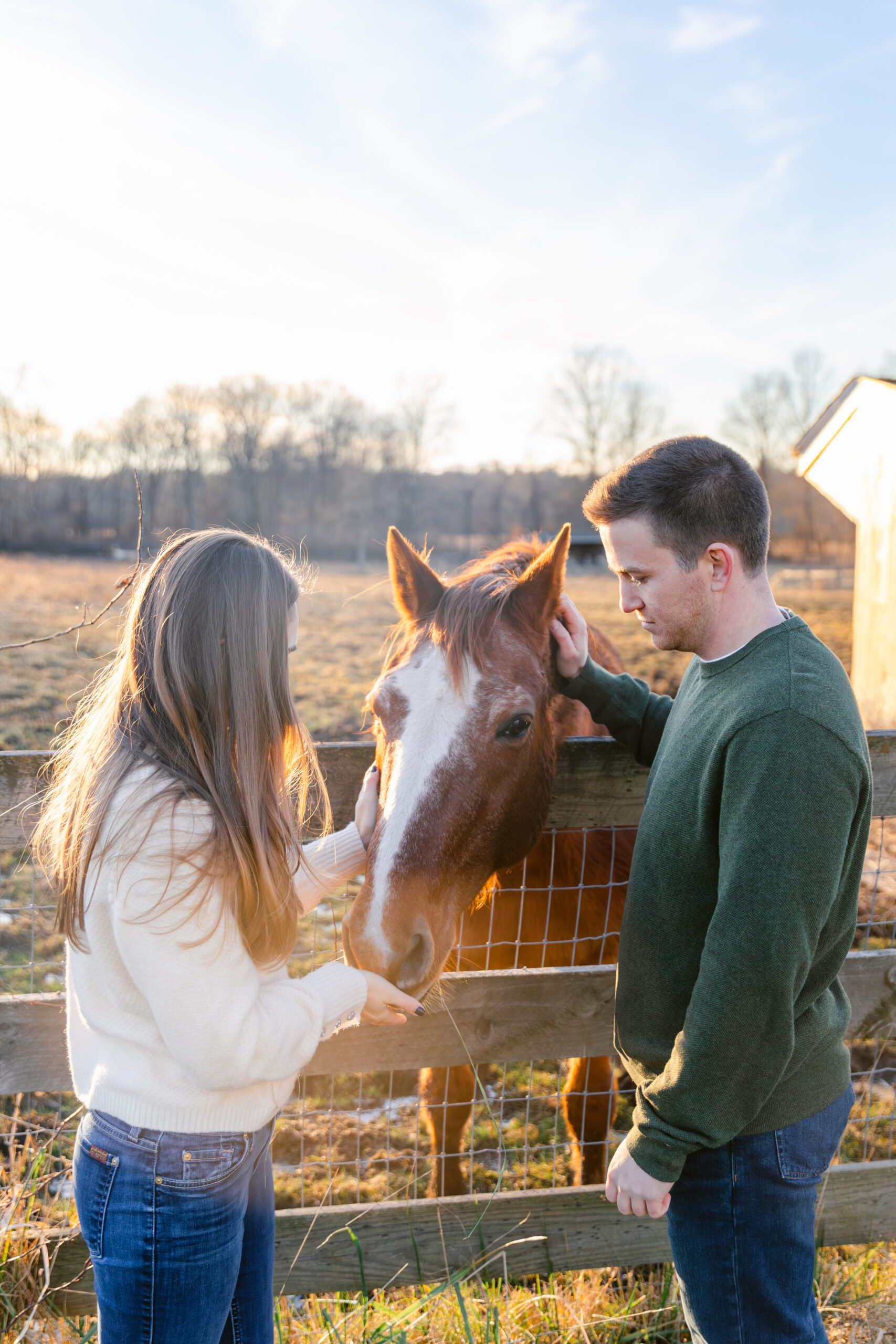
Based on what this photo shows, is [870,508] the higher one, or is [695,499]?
[870,508]

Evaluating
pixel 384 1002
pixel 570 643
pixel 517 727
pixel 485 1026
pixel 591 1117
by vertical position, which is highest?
pixel 570 643

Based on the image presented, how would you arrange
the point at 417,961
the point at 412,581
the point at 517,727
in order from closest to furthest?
the point at 417,961
the point at 517,727
the point at 412,581

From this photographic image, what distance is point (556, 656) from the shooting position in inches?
103

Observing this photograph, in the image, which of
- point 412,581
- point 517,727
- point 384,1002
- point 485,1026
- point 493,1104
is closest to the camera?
point 384,1002

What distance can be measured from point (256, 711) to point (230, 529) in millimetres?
423

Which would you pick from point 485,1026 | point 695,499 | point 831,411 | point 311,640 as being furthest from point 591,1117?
point 311,640

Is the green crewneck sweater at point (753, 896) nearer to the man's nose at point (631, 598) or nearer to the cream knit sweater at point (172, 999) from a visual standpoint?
the man's nose at point (631, 598)

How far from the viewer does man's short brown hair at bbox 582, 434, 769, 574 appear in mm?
1652

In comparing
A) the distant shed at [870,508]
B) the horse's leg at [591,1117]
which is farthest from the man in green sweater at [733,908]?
A: the distant shed at [870,508]

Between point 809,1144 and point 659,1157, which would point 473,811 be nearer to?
point 659,1157

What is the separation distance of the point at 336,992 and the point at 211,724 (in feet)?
2.03

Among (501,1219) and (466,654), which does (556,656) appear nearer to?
(466,654)

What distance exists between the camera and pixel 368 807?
7.23 ft

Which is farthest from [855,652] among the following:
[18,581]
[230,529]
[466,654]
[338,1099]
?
[18,581]
